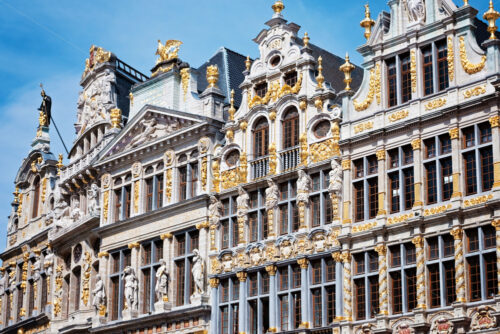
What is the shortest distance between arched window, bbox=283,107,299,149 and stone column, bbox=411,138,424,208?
18.5 feet

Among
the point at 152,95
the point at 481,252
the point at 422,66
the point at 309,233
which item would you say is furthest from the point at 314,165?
the point at 152,95

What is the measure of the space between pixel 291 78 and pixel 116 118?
1113 cm

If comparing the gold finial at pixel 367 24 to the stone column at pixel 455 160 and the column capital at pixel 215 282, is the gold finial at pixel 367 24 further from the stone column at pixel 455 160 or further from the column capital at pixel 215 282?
the column capital at pixel 215 282

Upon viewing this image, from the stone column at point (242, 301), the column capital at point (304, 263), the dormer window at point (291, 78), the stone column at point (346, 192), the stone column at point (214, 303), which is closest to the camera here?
the stone column at point (346, 192)

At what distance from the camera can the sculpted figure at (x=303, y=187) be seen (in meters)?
36.1

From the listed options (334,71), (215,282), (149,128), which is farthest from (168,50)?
(215,282)

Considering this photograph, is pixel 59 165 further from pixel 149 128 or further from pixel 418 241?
pixel 418 241

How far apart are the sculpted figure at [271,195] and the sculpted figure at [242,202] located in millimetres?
1208

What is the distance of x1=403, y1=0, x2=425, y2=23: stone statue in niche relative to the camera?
114 ft

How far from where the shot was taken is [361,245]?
3384cm

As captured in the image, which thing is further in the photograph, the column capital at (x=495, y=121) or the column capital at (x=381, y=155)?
the column capital at (x=381, y=155)

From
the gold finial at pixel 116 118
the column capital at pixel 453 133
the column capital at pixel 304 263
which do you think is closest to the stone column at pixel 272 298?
the column capital at pixel 304 263

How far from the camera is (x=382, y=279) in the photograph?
32719 mm

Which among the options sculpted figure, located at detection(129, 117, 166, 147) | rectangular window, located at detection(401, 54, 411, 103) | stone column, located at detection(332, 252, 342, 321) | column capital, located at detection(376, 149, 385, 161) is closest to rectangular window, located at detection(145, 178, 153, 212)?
sculpted figure, located at detection(129, 117, 166, 147)
